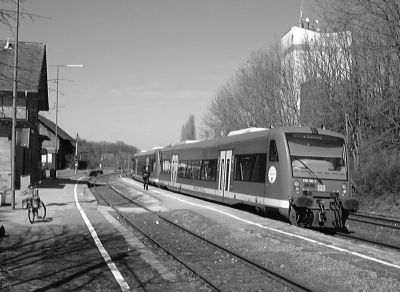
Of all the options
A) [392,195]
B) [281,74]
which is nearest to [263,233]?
[392,195]

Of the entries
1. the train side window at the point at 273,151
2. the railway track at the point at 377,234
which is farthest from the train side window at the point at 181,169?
the train side window at the point at 273,151

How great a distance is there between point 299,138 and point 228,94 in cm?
3542

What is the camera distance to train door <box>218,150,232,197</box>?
64.4 feet

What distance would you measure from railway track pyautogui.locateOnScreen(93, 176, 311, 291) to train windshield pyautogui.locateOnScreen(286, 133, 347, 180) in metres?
3.74

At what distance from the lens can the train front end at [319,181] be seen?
13914mm

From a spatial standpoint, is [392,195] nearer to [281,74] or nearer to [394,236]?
[394,236]

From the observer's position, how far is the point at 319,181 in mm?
14211

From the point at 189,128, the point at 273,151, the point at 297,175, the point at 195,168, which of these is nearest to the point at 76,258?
the point at 297,175

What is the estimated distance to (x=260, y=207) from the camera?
16.1 metres

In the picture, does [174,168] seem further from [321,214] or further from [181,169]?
[321,214]

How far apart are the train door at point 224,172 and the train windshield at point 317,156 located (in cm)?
522

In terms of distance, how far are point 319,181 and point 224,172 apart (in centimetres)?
652

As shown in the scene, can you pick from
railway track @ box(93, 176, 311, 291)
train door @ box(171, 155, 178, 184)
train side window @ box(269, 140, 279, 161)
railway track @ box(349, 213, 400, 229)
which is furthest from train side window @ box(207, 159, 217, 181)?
→ train door @ box(171, 155, 178, 184)

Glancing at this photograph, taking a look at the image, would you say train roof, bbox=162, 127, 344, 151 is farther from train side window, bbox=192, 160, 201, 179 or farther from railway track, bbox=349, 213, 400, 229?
railway track, bbox=349, 213, 400, 229
